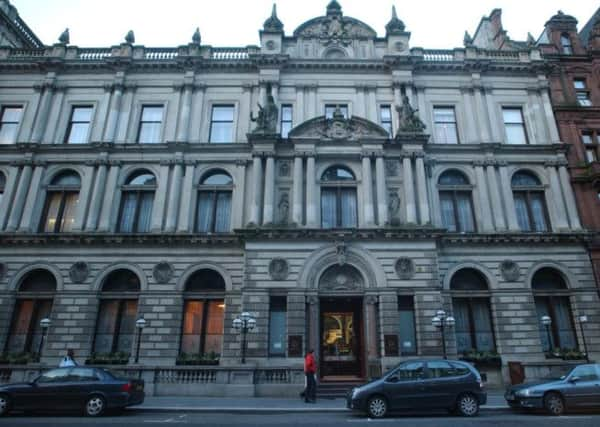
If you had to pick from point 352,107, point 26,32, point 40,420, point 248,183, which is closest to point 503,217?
point 352,107

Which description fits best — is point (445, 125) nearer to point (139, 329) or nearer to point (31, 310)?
point (139, 329)

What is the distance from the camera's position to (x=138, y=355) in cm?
2091

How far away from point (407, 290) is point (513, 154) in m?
12.6

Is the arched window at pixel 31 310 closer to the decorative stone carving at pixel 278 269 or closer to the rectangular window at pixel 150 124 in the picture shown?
the rectangular window at pixel 150 124

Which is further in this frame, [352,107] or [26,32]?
[26,32]

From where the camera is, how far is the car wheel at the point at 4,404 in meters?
13.1

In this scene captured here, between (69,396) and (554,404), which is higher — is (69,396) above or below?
above

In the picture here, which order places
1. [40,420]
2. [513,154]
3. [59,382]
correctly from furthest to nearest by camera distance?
[513,154], [59,382], [40,420]

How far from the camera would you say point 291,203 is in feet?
76.1

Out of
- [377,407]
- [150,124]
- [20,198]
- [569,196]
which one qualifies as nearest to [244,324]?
[377,407]

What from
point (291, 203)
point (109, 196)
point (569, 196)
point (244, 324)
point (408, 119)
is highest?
point (408, 119)

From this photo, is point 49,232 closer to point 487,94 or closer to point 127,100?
point 127,100

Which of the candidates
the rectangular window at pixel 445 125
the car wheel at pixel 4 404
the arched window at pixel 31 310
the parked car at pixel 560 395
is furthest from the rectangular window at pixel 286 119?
the car wheel at pixel 4 404

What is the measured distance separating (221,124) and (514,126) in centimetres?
2055
